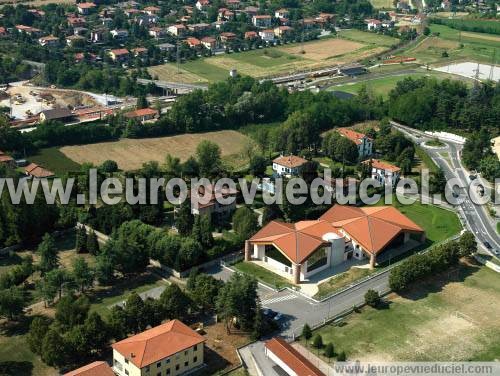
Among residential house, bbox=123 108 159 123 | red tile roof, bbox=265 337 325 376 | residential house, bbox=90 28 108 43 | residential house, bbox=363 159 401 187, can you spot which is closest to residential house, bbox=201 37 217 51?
residential house, bbox=90 28 108 43

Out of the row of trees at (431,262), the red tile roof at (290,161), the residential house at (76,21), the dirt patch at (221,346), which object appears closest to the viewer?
the dirt patch at (221,346)

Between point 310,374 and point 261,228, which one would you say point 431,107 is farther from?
point 310,374

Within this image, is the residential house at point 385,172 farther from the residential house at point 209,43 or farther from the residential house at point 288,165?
the residential house at point 209,43

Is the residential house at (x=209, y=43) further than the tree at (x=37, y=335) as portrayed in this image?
Yes

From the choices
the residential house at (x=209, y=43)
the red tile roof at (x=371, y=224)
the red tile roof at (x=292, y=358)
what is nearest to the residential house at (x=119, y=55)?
the residential house at (x=209, y=43)

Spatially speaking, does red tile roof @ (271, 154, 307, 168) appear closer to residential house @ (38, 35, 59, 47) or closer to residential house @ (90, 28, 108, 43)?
residential house @ (38, 35, 59, 47)

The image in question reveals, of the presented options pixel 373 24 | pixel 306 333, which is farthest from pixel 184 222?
pixel 373 24
